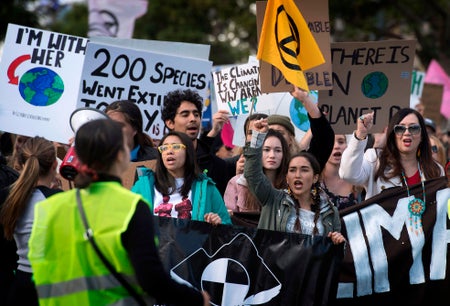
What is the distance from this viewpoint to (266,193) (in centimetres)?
586

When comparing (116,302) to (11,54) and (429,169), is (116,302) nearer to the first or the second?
(429,169)

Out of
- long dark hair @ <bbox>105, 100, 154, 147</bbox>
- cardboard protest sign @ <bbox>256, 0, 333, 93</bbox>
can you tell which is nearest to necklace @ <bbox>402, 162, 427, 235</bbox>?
cardboard protest sign @ <bbox>256, 0, 333, 93</bbox>

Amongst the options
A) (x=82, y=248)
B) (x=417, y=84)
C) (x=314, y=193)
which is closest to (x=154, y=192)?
(x=314, y=193)

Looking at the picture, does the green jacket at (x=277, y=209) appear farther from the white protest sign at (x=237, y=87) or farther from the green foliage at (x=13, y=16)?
the green foliage at (x=13, y=16)

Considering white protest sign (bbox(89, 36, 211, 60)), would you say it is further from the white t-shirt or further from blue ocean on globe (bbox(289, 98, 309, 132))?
the white t-shirt

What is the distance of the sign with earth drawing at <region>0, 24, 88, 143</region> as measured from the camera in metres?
7.75

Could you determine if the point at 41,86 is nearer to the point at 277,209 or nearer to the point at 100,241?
the point at 277,209

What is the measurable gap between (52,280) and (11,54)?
4.40m

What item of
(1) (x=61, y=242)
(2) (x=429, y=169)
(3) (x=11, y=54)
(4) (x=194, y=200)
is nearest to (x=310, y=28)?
(2) (x=429, y=169)

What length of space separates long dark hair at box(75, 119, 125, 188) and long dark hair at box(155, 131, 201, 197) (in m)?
2.00

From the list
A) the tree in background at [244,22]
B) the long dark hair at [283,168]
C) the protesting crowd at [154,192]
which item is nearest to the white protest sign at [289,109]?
the protesting crowd at [154,192]

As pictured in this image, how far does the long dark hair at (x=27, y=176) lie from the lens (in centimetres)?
486

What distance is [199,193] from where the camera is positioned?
5836 mm

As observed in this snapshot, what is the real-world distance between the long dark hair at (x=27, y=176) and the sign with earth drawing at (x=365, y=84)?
325 cm
